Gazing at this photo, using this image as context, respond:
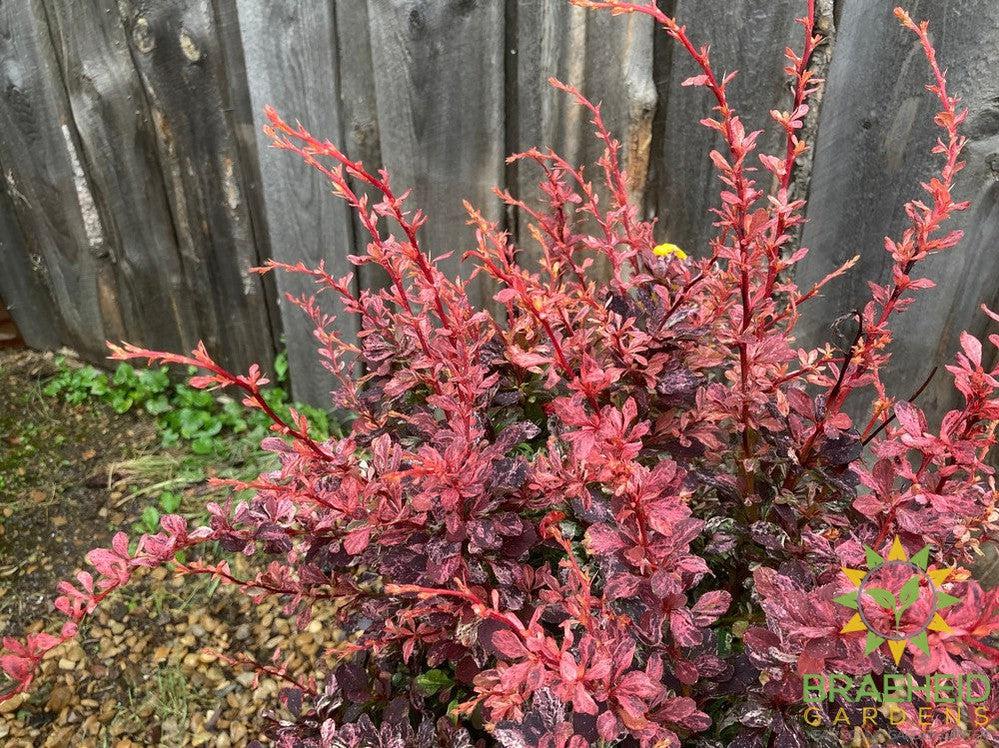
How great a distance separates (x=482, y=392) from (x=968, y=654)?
75 centimetres

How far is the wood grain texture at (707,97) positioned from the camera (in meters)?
1.67

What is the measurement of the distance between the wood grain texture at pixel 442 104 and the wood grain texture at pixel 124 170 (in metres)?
0.85

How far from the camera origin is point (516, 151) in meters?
2.05

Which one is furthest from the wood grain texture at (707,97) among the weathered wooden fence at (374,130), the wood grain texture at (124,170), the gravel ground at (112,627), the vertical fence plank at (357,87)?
the wood grain texture at (124,170)

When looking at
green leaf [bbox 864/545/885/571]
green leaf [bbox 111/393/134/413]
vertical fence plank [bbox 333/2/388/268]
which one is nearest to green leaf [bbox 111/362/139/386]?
green leaf [bbox 111/393/134/413]

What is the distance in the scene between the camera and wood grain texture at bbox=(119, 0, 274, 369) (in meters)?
2.19

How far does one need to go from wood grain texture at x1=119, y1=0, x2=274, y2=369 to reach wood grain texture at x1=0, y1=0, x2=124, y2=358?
0.35 metres

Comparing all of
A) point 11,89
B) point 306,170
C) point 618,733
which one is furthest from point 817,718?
point 11,89

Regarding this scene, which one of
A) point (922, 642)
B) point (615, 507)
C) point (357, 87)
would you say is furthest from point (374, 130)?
point (922, 642)

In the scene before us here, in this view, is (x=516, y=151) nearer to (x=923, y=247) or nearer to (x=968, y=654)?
(x=923, y=247)

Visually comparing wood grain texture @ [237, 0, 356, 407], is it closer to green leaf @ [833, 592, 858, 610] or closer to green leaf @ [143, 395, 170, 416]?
green leaf @ [143, 395, 170, 416]

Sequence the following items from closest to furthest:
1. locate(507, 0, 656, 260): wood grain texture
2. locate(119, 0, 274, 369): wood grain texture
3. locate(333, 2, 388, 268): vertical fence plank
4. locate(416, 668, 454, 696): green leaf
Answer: locate(416, 668, 454, 696): green leaf → locate(507, 0, 656, 260): wood grain texture → locate(333, 2, 388, 268): vertical fence plank → locate(119, 0, 274, 369): wood grain texture

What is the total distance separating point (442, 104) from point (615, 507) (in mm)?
1324

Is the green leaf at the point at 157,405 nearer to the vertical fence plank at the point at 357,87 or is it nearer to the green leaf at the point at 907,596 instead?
the vertical fence plank at the point at 357,87
